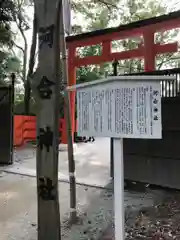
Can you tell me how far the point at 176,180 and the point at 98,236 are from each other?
2.16 meters

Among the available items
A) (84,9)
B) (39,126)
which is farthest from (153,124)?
(84,9)

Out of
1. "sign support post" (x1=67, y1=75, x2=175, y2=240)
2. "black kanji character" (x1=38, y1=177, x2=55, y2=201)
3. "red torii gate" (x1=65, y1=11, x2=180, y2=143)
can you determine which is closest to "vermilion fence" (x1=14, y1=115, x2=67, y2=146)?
"red torii gate" (x1=65, y1=11, x2=180, y2=143)

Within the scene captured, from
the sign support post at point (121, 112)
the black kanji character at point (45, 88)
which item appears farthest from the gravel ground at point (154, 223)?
the black kanji character at point (45, 88)

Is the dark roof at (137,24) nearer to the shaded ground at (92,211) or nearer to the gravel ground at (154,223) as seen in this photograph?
the shaded ground at (92,211)

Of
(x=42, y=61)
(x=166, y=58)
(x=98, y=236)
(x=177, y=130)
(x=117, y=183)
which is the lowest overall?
(x=98, y=236)

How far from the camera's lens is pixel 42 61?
2.75m

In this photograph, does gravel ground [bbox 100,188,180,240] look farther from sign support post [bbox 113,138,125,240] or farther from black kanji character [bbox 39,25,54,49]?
black kanji character [bbox 39,25,54,49]

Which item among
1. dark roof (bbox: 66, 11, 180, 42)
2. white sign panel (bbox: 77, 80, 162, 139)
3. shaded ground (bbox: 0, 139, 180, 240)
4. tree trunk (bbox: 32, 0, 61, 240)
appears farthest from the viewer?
dark roof (bbox: 66, 11, 180, 42)

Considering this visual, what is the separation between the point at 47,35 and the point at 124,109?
1.03 metres

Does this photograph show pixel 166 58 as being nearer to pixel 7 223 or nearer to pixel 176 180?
pixel 176 180

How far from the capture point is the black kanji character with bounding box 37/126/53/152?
108 inches

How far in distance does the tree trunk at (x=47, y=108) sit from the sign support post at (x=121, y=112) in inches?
13.1

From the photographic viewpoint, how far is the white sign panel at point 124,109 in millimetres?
2252

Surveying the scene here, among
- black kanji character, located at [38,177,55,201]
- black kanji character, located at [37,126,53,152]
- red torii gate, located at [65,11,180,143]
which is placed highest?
red torii gate, located at [65,11,180,143]
